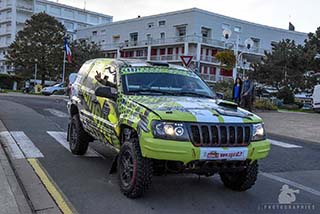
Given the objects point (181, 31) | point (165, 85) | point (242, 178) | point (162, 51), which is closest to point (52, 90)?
point (181, 31)

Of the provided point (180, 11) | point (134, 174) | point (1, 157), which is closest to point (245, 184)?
point (134, 174)

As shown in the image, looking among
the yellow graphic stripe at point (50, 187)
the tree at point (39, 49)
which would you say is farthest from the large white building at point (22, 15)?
the yellow graphic stripe at point (50, 187)

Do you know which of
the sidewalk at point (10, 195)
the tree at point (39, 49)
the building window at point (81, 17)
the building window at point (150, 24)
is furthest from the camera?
the building window at point (81, 17)

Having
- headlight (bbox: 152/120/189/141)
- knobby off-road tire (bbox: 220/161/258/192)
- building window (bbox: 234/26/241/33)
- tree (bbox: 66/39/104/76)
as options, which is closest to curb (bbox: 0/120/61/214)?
headlight (bbox: 152/120/189/141)

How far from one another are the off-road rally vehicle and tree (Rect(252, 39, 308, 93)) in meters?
34.5

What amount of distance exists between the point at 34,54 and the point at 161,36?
63.2 ft

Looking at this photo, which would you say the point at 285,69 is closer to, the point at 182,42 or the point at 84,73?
the point at 182,42

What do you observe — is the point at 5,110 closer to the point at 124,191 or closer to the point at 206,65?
the point at 124,191

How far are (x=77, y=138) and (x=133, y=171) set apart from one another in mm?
3013

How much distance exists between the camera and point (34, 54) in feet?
→ 170

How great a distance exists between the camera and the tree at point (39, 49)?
52.1 metres

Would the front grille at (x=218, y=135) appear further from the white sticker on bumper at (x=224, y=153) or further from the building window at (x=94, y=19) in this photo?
the building window at (x=94, y=19)

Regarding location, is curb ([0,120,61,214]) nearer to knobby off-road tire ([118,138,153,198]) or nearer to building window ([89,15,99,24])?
knobby off-road tire ([118,138,153,198])

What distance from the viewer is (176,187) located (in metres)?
6.16
